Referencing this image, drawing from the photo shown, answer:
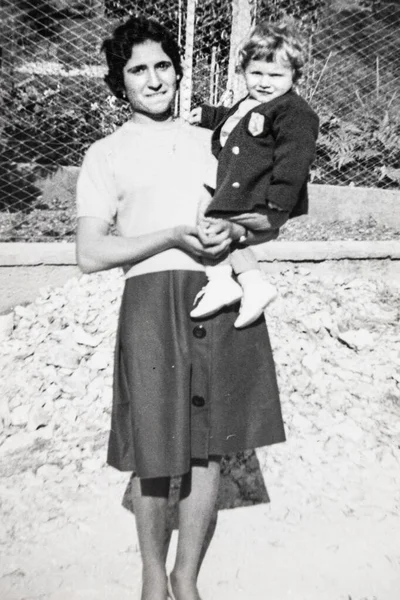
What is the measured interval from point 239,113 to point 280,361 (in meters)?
2.11

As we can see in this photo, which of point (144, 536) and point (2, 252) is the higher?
point (144, 536)

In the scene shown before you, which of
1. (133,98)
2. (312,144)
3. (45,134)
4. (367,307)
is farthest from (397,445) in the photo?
(45,134)

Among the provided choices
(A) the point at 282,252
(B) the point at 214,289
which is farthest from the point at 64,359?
(B) the point at 214,289

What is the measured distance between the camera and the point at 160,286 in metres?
2.14

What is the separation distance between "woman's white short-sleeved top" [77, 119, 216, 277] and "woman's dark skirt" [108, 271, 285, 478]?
0.10 m

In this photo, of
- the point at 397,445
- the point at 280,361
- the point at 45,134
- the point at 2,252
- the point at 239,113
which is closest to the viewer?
the point at 239,113

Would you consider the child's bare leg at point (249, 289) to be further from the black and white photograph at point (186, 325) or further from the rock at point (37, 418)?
the rock at point (37, 418)

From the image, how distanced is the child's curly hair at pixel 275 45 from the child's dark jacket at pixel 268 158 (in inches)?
4.3

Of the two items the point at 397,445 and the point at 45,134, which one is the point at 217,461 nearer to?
the point at 397,445

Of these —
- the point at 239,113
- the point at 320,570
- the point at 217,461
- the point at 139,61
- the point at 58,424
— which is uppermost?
the point at 139,61

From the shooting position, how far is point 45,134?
5926mm

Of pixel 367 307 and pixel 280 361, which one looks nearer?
pixel 280 361

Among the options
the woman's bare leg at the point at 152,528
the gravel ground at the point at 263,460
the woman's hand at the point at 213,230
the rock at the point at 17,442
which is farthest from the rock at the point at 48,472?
the woman's hand at the point at 213,230

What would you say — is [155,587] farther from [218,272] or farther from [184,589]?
[218,272]
